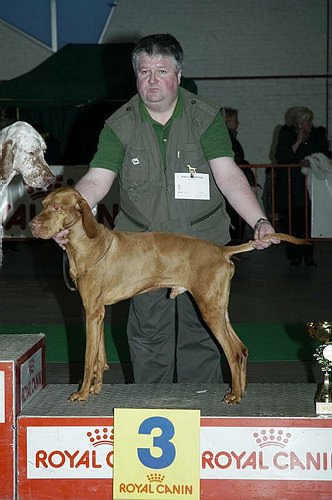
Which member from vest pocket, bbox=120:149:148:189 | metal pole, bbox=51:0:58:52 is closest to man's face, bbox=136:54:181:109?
vest pocket, bbox=120:149:148:189

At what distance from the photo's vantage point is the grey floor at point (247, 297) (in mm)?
5406

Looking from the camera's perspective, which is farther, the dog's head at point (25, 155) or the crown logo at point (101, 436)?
the dog's head at point (25, 155)

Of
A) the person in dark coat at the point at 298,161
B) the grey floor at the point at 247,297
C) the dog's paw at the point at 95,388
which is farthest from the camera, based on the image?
the person in dark coat at the point at 298,161

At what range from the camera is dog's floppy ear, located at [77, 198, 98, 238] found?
118 inches

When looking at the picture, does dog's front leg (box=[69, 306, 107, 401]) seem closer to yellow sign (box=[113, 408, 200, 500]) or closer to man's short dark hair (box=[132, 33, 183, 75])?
yellow sign (box=[113, 408, 200, 500])

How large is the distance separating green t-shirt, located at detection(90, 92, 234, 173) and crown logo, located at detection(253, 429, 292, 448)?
1113 mm

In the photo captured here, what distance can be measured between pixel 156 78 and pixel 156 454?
137 cm

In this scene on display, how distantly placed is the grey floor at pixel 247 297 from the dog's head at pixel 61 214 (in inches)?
89.6

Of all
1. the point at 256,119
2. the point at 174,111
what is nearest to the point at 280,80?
the point at 256,119

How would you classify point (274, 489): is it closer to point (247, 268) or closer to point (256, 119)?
point (247, 268)

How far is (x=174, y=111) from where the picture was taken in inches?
134

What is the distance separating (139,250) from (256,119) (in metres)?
11.7

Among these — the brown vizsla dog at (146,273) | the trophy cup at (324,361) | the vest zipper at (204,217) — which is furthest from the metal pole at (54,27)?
the trophy cup at (324,361)

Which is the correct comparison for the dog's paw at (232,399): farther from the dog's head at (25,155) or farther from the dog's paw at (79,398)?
the dog's head at (25,155)
